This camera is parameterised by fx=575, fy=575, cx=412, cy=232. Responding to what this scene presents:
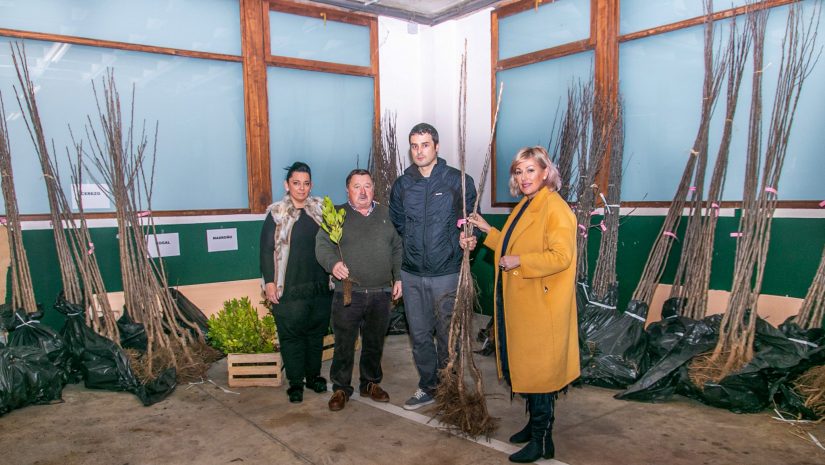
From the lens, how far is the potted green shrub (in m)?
3.92

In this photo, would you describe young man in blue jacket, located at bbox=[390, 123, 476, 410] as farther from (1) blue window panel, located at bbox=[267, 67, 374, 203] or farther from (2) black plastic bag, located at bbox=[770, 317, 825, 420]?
(1) blue window panel, located at bbox=[267, 67, 374, 203]

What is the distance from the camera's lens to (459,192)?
126 inches

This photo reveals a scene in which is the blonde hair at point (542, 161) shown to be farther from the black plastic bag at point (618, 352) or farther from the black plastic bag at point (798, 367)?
the black plastic bag at point (798, 367)

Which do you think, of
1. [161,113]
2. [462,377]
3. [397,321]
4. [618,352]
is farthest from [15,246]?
[618,352]

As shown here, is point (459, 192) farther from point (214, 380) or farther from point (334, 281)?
point (214, 380)

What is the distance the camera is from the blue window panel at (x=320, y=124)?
5355mm

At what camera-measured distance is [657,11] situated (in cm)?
438

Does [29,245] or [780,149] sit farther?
[29,245]

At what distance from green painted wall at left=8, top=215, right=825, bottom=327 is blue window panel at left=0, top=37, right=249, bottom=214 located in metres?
0.29

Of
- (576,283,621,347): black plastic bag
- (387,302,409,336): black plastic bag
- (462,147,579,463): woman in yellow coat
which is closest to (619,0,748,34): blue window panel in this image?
(576,283,621,347): black plastic bag

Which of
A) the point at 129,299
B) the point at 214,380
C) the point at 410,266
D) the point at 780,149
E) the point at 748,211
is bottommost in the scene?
the point at 214,380

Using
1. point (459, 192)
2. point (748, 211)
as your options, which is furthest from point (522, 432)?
point (748, 211)

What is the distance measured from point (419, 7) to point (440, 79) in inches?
30.2

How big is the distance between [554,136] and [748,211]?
191cm
